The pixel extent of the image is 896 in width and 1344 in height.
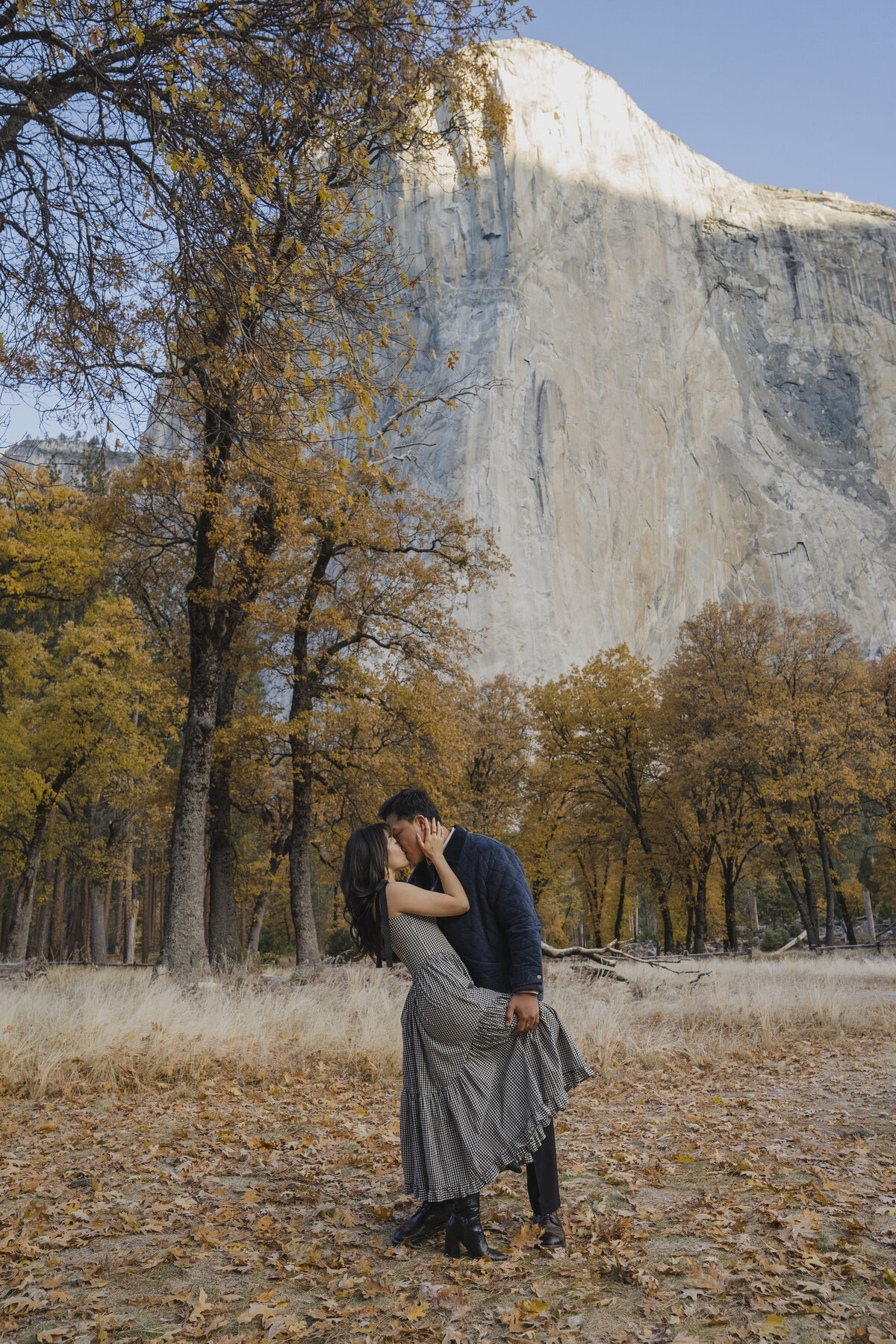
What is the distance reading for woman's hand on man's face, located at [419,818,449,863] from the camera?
354 centimetres

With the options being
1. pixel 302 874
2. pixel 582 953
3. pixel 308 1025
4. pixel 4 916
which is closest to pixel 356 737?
pixel 302 874

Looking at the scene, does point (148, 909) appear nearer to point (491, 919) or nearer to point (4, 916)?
point (4, 916)

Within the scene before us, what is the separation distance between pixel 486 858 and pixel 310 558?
15.6 m

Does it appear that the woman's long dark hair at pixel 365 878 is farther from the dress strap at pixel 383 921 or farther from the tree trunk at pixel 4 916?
the tree trunk at pixel 4 916

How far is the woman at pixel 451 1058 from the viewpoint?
3.32 m

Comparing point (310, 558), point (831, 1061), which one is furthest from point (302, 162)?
point (310, 558)

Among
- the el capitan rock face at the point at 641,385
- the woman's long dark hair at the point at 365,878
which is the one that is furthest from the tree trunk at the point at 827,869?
the el capitan rock face at the point at 641,385

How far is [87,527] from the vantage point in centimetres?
1739

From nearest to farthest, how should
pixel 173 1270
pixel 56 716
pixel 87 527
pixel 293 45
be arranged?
pixel 173 1270 → pixel 293 45 → pixel 87 527 → pixel 56 716

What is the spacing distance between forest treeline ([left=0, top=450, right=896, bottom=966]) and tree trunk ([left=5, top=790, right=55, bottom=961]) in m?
0.07

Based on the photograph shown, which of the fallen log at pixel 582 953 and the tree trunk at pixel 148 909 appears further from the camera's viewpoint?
the tree trunk at pixel 148 909

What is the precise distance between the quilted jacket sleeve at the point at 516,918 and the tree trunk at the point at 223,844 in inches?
579

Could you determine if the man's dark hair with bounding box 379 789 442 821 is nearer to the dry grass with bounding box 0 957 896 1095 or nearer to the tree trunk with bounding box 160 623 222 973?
the dry grass with bounding box 0 957 896 1095

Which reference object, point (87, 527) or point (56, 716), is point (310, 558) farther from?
point (56, 716)
